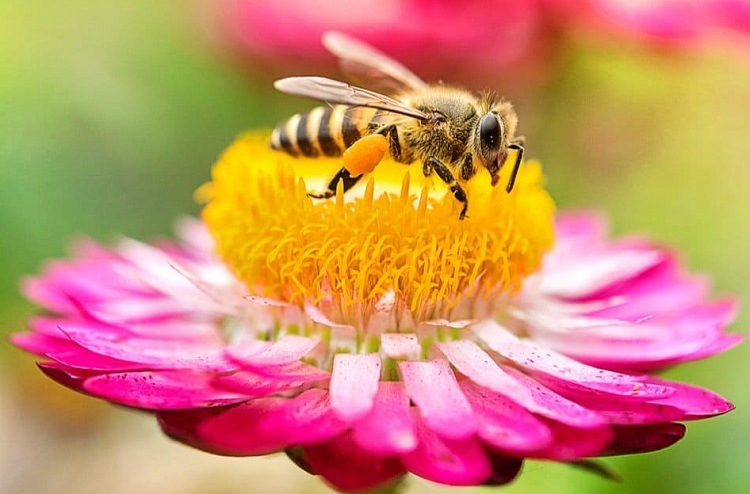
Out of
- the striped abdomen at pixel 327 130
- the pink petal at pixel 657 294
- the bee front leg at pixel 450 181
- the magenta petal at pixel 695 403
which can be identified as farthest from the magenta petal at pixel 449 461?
the pink petal at pixel 657 294

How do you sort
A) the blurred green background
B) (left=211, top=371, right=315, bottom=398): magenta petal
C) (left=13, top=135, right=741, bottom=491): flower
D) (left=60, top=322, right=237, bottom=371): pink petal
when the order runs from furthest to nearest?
1. the blurred green background
2. (left=60, top=322, right=237, bottom=371): pink petal
3. (left=211, top=371, right=315, bottom=398): magenta petal
4. (left=13, top=135, right=741, bottom=491): flower

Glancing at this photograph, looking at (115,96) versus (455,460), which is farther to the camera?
(115,96)

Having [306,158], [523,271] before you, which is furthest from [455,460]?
[306,158]

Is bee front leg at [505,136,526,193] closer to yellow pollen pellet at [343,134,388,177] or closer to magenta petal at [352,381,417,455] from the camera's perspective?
yellow pollen pellet at [343,134,388,177]

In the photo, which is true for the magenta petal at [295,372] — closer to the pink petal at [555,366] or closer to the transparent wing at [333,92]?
the pink petal at [555,366]

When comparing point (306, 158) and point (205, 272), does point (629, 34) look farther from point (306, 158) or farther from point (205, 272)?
point (205, 272)

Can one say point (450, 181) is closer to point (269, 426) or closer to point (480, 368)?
point (480, 368)

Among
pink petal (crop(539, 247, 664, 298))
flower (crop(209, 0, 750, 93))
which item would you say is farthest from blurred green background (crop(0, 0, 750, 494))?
pink petal (crop(539, 247, 664, 298))
